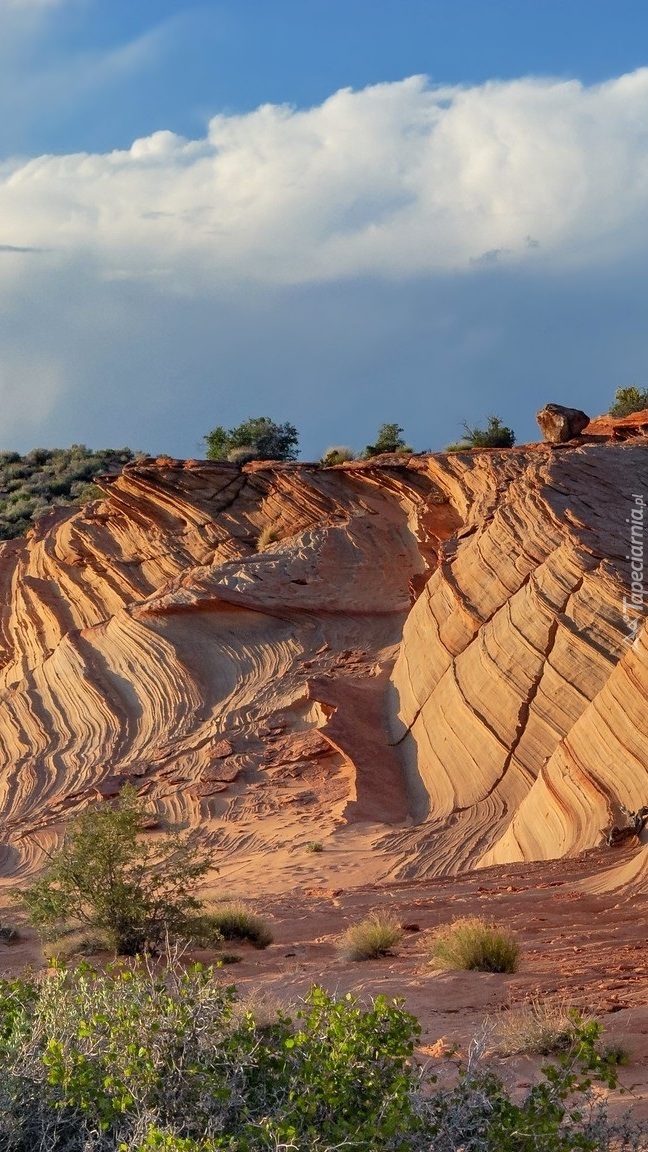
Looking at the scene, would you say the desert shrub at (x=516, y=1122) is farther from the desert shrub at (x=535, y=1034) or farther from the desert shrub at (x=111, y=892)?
the desert shrub at (x=111, y=892)

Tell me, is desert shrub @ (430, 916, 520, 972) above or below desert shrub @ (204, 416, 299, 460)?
below

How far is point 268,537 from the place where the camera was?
2520cm

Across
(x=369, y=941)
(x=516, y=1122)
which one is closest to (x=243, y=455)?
(x=369, y=941)

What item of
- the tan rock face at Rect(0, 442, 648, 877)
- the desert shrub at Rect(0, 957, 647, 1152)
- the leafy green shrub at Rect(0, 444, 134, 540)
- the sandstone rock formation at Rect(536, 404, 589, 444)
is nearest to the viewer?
the desert shrub at Rect(0, 957, 647, 1152)

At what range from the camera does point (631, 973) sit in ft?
27.8

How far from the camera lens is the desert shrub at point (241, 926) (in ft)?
36.1

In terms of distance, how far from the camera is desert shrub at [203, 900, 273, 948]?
11.0m

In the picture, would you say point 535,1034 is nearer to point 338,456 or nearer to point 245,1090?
point 245,1090

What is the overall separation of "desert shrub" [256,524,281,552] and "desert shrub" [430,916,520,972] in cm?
1643

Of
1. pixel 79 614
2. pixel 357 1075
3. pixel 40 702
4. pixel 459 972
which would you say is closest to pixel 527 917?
pixel 459 972

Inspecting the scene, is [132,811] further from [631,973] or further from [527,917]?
[631,973]

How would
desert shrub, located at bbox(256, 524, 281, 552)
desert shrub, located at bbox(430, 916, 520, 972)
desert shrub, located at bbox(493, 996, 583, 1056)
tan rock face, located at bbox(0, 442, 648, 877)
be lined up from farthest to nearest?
desert shrub, located at bbox(256, 524, 281, 552) < tan rock face, located at bbox(0, 442, 648, 877) < desert shrub, located at bbox(430, 916, 520, 972) < desert shrub, located at bbox(493, 996, 583, 1056)

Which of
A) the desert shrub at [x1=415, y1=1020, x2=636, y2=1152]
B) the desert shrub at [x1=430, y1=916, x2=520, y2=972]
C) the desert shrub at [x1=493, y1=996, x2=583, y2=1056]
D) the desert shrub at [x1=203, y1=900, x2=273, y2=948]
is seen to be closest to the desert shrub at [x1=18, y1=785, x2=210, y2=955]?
the desert shrub at [x1=203, y1=900, x2=273, y2=948]

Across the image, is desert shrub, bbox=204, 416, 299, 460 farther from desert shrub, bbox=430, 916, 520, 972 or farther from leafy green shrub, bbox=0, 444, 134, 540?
desert shrub, bbox=430, 916, 520, 972
